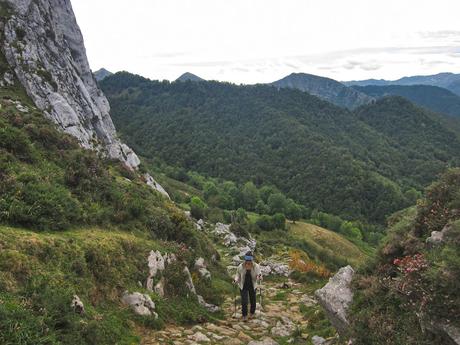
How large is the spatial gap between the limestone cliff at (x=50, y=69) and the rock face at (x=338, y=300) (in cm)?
2040

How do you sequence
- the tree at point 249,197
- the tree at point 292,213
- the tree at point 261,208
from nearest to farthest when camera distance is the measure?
the tree at point 292,213
the tree at point 261,208
the tree at point 249,197

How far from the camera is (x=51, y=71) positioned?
3067 cm

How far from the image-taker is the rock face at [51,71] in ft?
87.2

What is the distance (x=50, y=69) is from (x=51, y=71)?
164 millimetres

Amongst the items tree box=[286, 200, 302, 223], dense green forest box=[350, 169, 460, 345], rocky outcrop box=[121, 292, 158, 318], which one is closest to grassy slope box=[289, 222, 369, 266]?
tree box=[286, 200, 302, 223]

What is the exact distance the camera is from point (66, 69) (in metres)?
33.8

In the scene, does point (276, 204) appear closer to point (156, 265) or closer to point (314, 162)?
point (314, 162)

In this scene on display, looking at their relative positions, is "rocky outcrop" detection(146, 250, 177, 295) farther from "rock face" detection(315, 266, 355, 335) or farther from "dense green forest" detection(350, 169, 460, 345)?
"dense green forest" detection(350, 169, 460, 345)

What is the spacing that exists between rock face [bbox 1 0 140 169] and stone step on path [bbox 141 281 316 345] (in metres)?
15.9

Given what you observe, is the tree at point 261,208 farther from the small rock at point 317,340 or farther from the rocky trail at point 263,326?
the small rock at point 317,340

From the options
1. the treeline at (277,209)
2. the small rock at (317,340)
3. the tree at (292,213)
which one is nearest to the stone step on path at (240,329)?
the small rock at (317,340)

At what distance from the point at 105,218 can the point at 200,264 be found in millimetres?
4225

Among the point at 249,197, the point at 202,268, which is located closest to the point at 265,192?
the point at 249,197

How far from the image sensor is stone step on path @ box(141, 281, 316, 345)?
9469 mm
